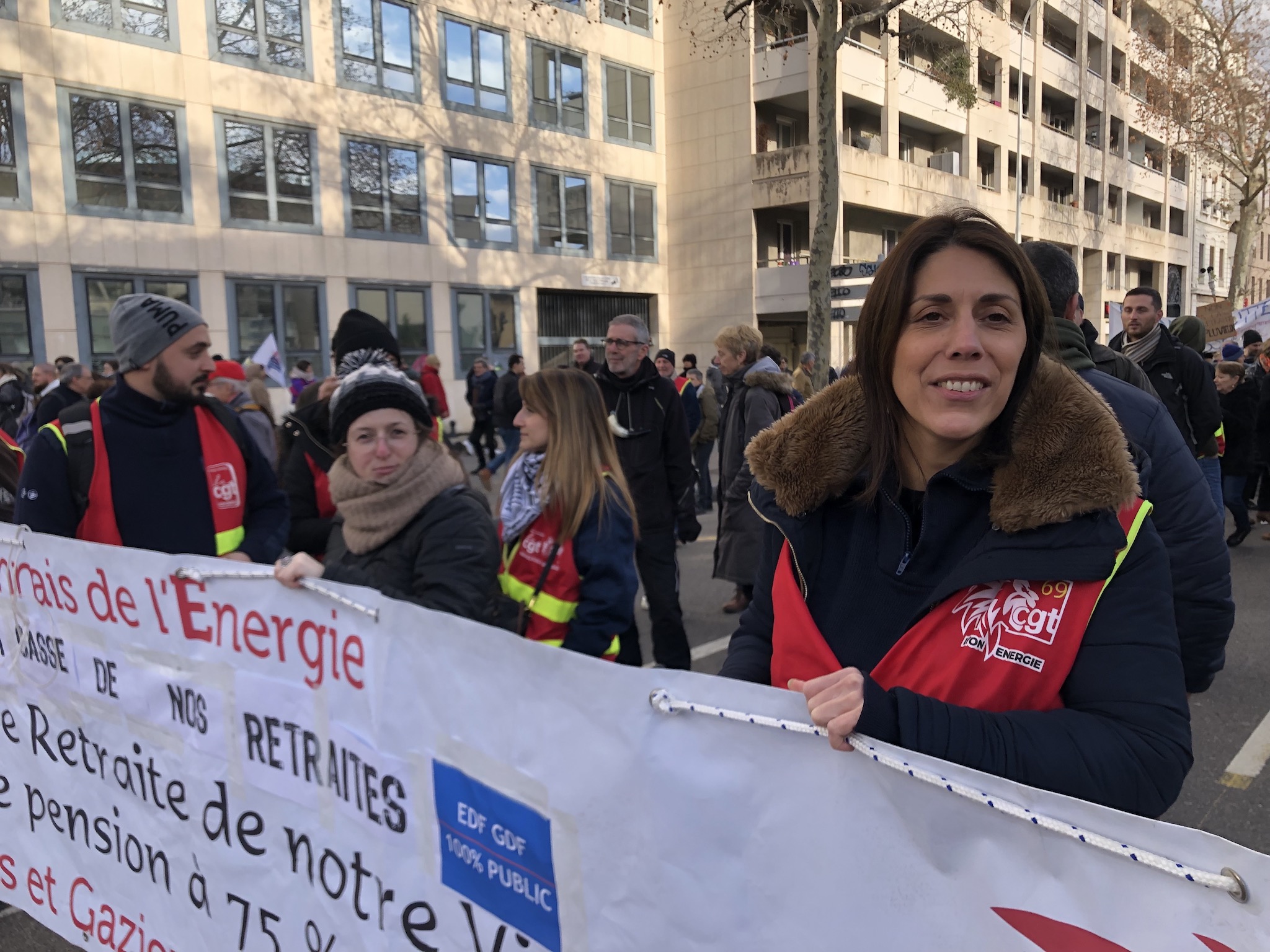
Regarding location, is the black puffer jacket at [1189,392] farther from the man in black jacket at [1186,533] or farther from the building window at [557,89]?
the building window at [557,89]

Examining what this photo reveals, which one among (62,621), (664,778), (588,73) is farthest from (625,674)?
(588,73)

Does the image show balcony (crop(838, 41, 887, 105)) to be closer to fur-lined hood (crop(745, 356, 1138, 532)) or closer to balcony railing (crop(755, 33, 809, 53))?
balcony railing (crop(755, 33, 809, 53))

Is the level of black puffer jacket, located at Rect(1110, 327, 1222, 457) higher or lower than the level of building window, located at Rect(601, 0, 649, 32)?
lower

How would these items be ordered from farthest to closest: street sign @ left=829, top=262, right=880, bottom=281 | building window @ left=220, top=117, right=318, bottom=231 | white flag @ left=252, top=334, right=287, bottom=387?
building window @ left=220, top=117, right=318, bottom=231
street sign @ left=829, top=262, right=880, bottom=281
white flag @ left=252, top=334, right=287, bottom=387

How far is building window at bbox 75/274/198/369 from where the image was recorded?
49.9 ft

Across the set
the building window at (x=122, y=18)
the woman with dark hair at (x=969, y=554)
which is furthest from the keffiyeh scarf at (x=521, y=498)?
the building window at (x=122, y=18)

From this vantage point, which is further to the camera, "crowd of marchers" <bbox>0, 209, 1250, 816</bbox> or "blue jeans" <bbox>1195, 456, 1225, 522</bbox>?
"blue jeans" <bbox>1195, 456, 1225, 522</bbox>

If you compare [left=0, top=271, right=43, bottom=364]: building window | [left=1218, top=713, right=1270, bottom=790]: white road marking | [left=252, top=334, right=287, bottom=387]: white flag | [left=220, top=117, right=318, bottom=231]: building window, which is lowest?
[left=1218, top=713, right=1270, bottom=790]: white road marking

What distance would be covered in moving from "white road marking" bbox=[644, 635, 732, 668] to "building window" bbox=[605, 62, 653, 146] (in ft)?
68.4

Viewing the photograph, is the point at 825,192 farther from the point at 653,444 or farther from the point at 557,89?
the point at 557,89

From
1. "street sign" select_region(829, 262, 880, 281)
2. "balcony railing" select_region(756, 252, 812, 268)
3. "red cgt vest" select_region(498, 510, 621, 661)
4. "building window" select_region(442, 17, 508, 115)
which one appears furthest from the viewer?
"balcony railing" select_region(756, 252, 812, 268)

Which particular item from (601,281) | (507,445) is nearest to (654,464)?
(507,445)

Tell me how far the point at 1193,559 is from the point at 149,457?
9.94 feet

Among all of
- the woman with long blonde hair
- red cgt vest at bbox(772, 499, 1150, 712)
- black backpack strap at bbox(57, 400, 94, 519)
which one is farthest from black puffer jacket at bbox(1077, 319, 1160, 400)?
black backpack strap at bbox(57, 400, 94, 519)
